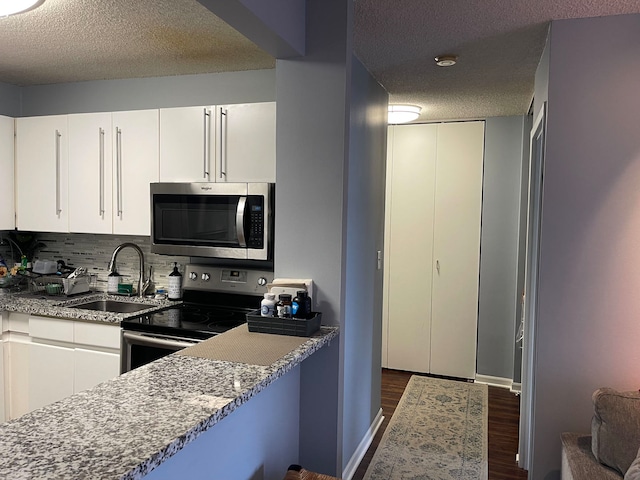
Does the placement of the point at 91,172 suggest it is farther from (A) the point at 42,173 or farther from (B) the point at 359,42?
(B) the point at 359,42

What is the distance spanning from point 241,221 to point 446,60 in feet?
4.68

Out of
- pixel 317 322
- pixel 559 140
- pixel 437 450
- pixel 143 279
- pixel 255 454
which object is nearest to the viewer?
pixel 255 454

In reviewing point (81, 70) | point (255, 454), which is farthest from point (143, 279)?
point (255, 454)

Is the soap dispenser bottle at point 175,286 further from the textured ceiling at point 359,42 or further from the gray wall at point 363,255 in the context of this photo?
the textured ceiling at point 359,42

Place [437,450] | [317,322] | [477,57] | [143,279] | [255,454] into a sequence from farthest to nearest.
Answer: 1. [143,279]
2. [437,450]
3. [477,57]
4. [317,322]
5. [255,454]

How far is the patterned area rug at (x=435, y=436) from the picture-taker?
2908mm

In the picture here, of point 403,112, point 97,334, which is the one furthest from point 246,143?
point 403,112

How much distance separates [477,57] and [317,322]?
1.73 m

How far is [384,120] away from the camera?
3506 millimetres

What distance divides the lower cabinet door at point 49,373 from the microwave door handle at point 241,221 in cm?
120

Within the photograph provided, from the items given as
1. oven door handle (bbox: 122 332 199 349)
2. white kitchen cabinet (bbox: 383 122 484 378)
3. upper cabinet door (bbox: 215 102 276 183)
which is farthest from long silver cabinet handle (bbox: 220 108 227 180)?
white kitchen cabinet (bbox: 383 122 484 378)

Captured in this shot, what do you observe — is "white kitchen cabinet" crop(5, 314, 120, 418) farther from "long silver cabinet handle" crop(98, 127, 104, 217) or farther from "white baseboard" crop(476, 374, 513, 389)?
"white baseboard" crop(476, 374, 513, 389)

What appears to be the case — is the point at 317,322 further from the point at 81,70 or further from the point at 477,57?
the point at 81,70

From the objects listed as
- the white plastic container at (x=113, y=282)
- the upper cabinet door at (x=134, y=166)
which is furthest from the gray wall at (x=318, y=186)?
the white plastic container at (x=113, y=282)
